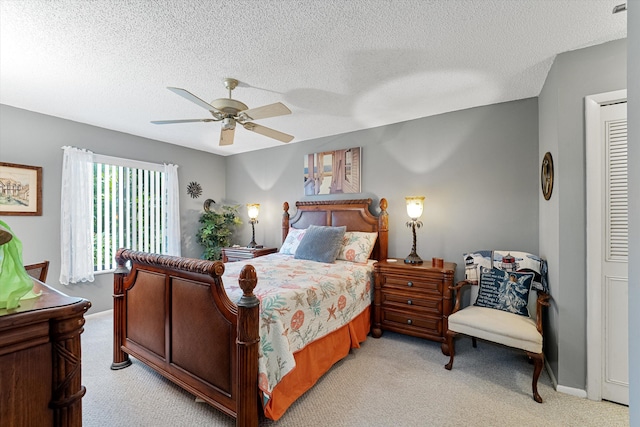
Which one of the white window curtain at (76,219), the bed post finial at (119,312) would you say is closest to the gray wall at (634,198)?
the bed post finial at (119,312)

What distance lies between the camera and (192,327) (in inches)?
76.9

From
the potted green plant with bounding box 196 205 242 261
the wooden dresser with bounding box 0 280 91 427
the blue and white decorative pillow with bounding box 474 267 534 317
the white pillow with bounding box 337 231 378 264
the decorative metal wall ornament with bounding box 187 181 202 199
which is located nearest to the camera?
the wooden dresser with bounding box 0 280 91 427

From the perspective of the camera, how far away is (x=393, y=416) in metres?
1.90

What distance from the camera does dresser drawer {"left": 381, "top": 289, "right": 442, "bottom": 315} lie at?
2855mm

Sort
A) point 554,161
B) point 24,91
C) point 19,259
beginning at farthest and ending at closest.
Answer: point 24,91 < point 554,161 < point 19,259

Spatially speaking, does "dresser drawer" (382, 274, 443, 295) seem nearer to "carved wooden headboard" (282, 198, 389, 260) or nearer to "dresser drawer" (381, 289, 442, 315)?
Answer: "dresser drawer" (381, 289, 442, 315)

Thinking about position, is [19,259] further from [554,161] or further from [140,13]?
[554,161]

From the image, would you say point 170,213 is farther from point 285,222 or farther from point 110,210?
point 285,222

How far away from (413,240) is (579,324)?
1555 mm

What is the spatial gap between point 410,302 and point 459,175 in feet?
5.12

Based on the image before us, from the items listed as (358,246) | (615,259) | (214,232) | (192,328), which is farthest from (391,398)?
(214,232)

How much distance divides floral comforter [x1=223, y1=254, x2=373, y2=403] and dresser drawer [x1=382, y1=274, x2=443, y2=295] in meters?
0.23

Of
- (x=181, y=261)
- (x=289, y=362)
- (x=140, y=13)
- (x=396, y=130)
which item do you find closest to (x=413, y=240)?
(x=396, y=130)

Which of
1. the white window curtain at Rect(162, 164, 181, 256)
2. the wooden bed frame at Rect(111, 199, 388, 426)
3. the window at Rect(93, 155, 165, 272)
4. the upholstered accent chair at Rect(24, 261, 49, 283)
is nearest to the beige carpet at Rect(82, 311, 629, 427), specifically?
the wooden bed frame at Rect(111, 199, 388, 426)
